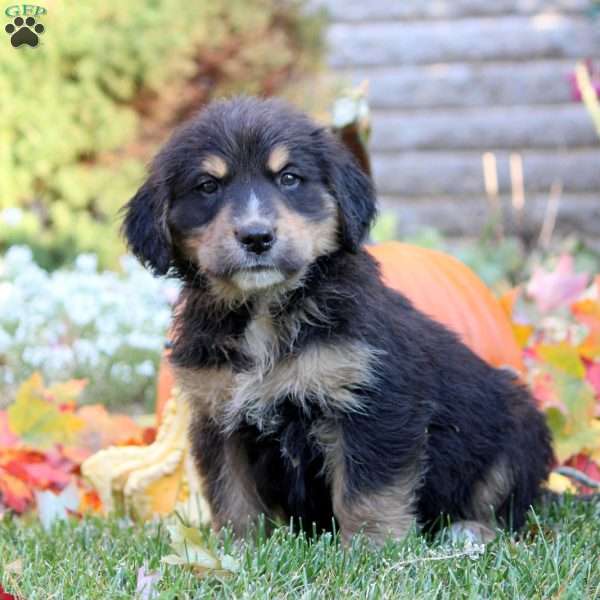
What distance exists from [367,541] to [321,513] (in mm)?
472

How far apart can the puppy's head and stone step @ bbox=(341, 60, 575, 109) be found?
6.97 metres

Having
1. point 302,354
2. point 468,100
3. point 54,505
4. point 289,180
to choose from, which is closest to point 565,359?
point 302,354

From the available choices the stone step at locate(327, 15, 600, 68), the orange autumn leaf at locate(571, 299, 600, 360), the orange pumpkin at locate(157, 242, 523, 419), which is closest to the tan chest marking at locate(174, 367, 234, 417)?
the orange pumpkin at locate(157, 242, 523, 419)

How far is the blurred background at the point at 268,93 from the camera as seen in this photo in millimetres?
6539

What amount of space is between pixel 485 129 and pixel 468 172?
45 centimetres

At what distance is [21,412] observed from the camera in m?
4.51

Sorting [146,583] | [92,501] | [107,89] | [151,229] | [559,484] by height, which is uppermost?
[107,89]

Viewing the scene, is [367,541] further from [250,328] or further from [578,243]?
[578,243]

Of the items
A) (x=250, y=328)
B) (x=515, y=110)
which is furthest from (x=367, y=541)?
(x=515, y=110)

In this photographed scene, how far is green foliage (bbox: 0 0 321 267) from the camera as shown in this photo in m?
8.59

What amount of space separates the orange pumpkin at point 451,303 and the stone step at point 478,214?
4787 mm

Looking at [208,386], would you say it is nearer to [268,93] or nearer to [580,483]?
[580,483]

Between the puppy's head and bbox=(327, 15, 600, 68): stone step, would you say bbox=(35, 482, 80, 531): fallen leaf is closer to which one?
the puppy's head

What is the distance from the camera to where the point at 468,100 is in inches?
412
